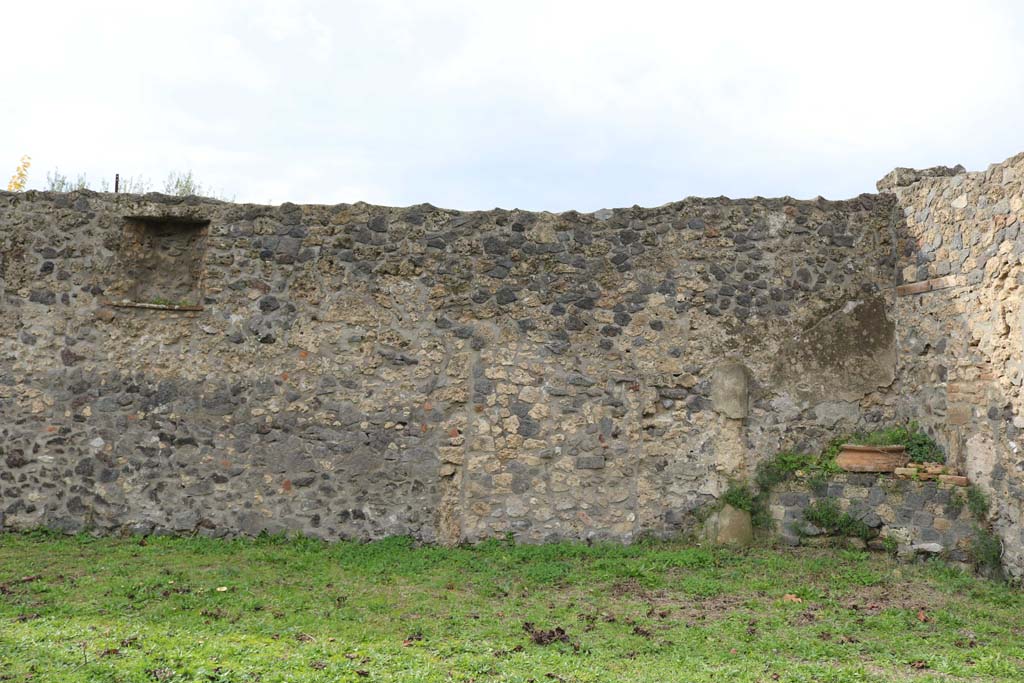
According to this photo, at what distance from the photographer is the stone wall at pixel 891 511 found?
7.26 m

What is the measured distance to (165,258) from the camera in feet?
28.5

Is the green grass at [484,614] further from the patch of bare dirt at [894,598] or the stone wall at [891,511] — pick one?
the stone wall at [891,511]

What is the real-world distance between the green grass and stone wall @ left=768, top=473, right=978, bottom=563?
23 centimetres

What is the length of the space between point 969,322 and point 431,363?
479 centimetres

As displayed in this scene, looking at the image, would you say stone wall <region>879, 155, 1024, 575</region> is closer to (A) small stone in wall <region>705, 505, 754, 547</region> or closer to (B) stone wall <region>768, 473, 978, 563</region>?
(B) stone wall <region>768, 473, 978, 563</region>

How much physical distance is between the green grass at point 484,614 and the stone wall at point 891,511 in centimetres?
23

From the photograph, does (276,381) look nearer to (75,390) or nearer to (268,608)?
(75,390)

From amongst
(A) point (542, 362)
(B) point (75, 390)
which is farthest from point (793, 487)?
(B) point (75, 390)

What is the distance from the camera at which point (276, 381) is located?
324 inches

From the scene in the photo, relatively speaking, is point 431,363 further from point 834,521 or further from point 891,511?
point 891,511

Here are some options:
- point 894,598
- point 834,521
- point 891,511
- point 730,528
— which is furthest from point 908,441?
point 894,598

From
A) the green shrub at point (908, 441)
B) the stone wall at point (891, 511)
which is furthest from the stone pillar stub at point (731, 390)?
the green shrub at point (908, 441)

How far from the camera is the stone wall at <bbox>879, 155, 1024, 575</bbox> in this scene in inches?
268

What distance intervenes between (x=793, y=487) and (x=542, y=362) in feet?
8.49
